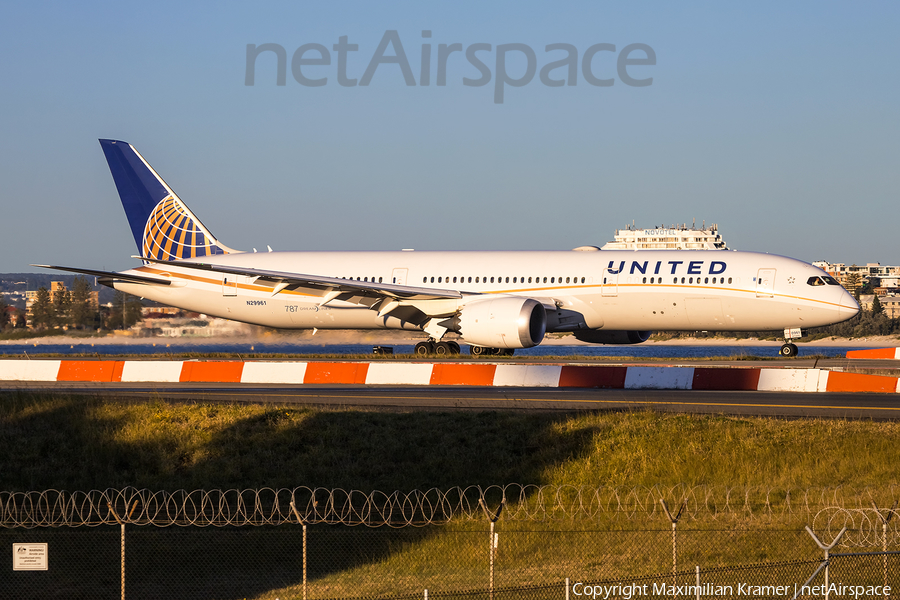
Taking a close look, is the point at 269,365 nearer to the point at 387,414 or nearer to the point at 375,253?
the point at 387,414

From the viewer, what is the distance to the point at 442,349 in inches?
1501

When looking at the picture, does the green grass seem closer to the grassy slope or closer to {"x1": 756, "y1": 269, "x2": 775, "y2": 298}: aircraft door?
the grassy slope

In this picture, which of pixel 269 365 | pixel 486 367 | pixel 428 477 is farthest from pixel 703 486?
pixel 269 365

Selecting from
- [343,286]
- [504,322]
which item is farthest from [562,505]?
[343,286]

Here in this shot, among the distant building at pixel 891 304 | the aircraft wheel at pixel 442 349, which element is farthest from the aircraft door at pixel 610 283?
the distant building at pixel 891 304

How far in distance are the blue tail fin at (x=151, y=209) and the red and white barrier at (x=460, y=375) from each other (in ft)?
45.7

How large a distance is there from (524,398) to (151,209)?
1018 inches

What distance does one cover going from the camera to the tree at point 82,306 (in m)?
58.1

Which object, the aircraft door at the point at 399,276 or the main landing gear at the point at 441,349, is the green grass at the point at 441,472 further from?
the aircraft door at the point at 399,276

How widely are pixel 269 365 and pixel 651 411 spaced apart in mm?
13373

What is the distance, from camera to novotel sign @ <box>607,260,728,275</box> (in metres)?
34.6

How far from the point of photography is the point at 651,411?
20.2 m

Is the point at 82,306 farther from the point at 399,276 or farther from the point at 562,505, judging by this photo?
the point at 562,505

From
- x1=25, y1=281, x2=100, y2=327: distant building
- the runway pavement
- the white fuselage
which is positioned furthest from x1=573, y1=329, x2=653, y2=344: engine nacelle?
x1=25, y1=281, x2=100, y2=327: distant building
